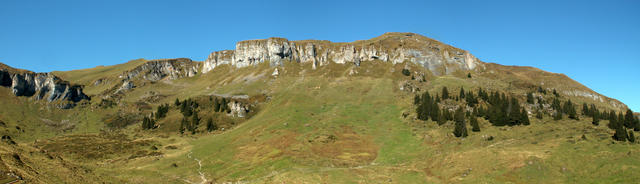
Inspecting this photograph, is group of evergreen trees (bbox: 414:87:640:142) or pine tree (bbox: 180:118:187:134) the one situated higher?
group of evergreen trees (bbox: 414:87:640:142)

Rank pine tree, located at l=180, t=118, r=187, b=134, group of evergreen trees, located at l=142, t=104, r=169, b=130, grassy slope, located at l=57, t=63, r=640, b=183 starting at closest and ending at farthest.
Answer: grassy slope, located at l=57, t=63, r=640, b=183 < pine tree, located at l=180, t=118, r=187, b=134 < group of evergreen trees, located at l=142, t=104, r=169, b=130

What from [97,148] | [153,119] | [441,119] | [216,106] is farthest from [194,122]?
[441,119]

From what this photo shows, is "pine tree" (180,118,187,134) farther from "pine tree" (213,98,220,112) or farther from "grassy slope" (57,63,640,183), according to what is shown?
"pine tree" (213,98,220,112)

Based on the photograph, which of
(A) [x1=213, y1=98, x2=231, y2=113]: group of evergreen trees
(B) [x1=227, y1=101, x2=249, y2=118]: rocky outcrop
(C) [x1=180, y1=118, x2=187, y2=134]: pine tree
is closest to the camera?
(C) [x1=180, y1=118, x2=187, y2=134]: pine tree

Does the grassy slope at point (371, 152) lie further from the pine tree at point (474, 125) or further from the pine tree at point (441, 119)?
the pine tree at point (441, 119)

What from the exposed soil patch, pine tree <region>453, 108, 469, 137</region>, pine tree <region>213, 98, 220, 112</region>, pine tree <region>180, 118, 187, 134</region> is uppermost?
pine tree <region>213, 98, 220, 112</region>

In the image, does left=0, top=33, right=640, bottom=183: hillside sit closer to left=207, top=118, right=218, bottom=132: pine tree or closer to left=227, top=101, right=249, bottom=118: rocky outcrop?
left=207, top=118, right=218, bottom=132: pine tree

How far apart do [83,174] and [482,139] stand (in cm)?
8865

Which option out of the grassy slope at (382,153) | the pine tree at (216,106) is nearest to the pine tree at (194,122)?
the grassy slope at (382,153)

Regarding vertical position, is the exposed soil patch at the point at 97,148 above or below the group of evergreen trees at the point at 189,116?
below

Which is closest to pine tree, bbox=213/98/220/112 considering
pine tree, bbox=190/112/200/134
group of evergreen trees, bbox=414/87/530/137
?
pine tree, bbox=190/112/200/134

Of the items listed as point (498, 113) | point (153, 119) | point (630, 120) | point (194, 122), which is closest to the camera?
point (630, 120)

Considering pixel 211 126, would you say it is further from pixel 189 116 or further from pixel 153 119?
pixel 153 119

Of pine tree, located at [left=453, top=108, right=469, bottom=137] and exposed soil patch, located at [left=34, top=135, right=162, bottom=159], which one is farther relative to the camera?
exposed soil patch, located at [left=34, top=135, right=162, bottom=159]
